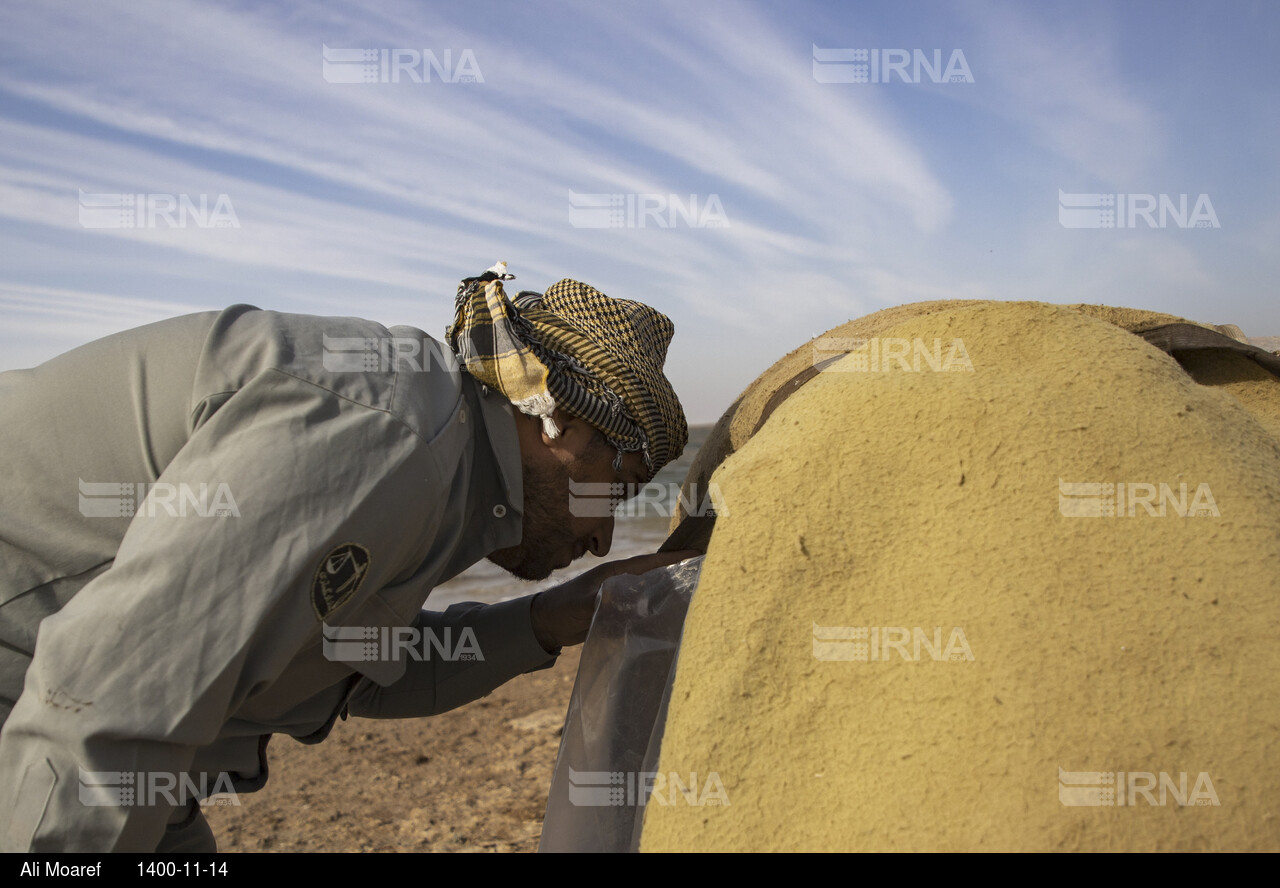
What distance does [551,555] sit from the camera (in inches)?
87.6

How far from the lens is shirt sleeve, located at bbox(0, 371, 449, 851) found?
1233mm

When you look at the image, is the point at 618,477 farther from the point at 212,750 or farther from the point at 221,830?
the point at 221,830

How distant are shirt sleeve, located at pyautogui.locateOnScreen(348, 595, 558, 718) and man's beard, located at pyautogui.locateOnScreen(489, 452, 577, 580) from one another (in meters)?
0.30

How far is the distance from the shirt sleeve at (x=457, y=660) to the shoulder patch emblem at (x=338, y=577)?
1.05 meters

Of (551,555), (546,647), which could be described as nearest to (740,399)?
(551,555)

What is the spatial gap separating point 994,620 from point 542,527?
1181 mm

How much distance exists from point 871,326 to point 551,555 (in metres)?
1.04

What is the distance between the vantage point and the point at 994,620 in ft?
4.19

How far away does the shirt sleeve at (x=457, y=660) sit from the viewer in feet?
8.24
